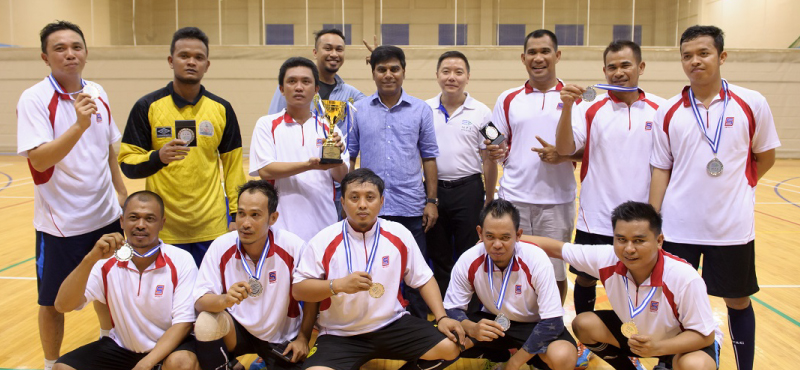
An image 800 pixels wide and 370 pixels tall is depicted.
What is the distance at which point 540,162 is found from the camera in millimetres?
3916

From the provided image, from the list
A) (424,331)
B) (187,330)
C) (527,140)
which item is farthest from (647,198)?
(187,330)

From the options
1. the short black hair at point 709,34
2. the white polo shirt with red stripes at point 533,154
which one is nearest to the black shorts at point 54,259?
the white polo shirt with red stripes at point 533,154

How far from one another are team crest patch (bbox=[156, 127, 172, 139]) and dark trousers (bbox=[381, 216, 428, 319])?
159cm

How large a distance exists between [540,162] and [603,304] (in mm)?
1867

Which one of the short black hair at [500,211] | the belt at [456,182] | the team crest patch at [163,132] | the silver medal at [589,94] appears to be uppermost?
the silver medal at [589,94]

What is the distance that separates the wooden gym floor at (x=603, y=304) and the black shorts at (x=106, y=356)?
826 mm

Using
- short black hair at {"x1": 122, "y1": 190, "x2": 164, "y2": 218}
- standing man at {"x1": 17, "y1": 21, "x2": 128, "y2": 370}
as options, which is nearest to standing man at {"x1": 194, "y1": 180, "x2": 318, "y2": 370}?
short black hair at {"x1": 122, "y1": 190, "x2": 164, "y2": 218}

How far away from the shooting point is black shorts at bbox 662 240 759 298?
3160mm

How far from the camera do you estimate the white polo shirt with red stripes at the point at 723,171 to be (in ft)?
10.3

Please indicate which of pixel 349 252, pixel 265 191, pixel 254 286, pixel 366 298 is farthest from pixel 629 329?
pixel 265 191

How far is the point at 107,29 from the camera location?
18.5 m

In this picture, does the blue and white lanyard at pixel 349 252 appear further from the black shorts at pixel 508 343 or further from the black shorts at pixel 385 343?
the black shorts at pixel 508 343

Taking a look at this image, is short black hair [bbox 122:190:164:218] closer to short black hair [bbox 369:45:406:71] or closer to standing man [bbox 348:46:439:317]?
standing man [bbox 348:46:439:317]

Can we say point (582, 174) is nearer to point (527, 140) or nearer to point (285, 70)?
point (527, 140)
